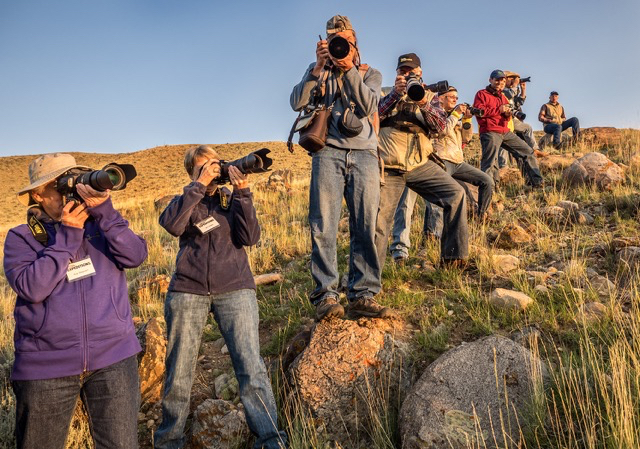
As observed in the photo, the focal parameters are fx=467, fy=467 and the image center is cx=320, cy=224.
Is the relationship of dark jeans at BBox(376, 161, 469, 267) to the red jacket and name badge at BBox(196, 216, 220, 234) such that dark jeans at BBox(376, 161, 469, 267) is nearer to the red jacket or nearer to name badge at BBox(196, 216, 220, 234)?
name badge at BBox(196, 216, 220, 234)

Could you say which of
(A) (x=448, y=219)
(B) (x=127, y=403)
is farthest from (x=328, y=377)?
(A) (x=448, y=219)

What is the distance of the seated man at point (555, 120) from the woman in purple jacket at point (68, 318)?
1337 centimetres

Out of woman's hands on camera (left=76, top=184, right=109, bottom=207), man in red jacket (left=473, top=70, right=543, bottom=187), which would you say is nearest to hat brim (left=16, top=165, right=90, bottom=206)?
woman's hands on camera (left=76, top=184, right=109, bottom=207)

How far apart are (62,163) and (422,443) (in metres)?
2.58

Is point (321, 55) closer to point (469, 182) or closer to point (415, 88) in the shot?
point (415, 88)

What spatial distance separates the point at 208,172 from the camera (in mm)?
3035

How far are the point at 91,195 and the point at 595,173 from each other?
321 inches

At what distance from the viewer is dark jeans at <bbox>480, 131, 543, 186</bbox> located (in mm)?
7848

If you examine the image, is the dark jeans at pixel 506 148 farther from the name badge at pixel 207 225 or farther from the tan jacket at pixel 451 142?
the name badge at pixel 207 225

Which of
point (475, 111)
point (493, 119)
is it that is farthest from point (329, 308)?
point (493, 119)

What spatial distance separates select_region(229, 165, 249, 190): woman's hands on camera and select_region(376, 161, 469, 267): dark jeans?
5.64ft

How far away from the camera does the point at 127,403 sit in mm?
2336

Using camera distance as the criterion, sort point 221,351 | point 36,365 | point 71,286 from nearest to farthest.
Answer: point 36,365, point 71,286, point 221,351

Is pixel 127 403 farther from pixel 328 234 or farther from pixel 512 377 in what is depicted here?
pixel 512 377
